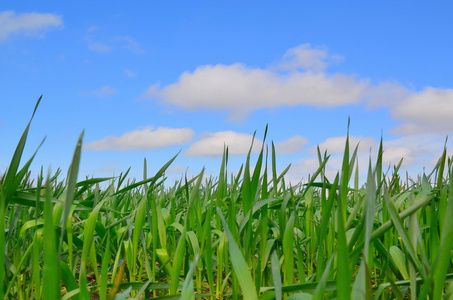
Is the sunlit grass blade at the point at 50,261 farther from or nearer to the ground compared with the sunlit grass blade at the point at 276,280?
farther from the ground

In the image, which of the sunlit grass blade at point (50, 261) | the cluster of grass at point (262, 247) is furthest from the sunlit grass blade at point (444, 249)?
the sunlit grass blade at point (50, 261)

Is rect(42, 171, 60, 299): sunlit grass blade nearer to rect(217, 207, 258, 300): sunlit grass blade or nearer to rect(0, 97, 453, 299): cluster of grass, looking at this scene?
rect(0, 97, 453, 299): cluster of grass

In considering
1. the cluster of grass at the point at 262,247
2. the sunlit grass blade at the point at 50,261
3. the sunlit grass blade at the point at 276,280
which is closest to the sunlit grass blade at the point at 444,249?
the cluster of grass at the point at 262,247

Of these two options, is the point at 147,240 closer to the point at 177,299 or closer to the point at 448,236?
the point at 177,299

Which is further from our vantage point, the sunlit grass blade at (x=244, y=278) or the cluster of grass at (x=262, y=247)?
the sunlit grass blade at (x=244, y=278)

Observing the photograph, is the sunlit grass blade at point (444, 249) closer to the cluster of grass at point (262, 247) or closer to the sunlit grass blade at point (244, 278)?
the cluster of grass at point (262, 247)

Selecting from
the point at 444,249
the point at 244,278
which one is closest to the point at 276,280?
the point at 244,278

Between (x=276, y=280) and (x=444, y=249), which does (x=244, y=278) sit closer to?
(x=276, y=280)

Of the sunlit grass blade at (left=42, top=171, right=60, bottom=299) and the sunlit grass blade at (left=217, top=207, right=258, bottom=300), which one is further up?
the sunlit grass blade at (left=42, top=171, right=60, bottom=299)

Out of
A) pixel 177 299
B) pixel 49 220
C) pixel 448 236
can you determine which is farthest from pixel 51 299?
pixel 448 236

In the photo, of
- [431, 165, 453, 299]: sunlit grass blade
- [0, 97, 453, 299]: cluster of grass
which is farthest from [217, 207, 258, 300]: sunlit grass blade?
[431, 165, 453, 299]: sunlit grass blade

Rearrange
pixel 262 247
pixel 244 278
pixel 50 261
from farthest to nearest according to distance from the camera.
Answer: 1. pixel 262 247
2. pixel 244 278
3. pixel 50 261

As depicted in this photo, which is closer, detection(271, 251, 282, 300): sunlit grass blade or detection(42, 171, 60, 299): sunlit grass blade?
detection(42, 171, 60, 299): sunlit grass blade

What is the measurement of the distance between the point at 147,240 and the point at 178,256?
543mm
